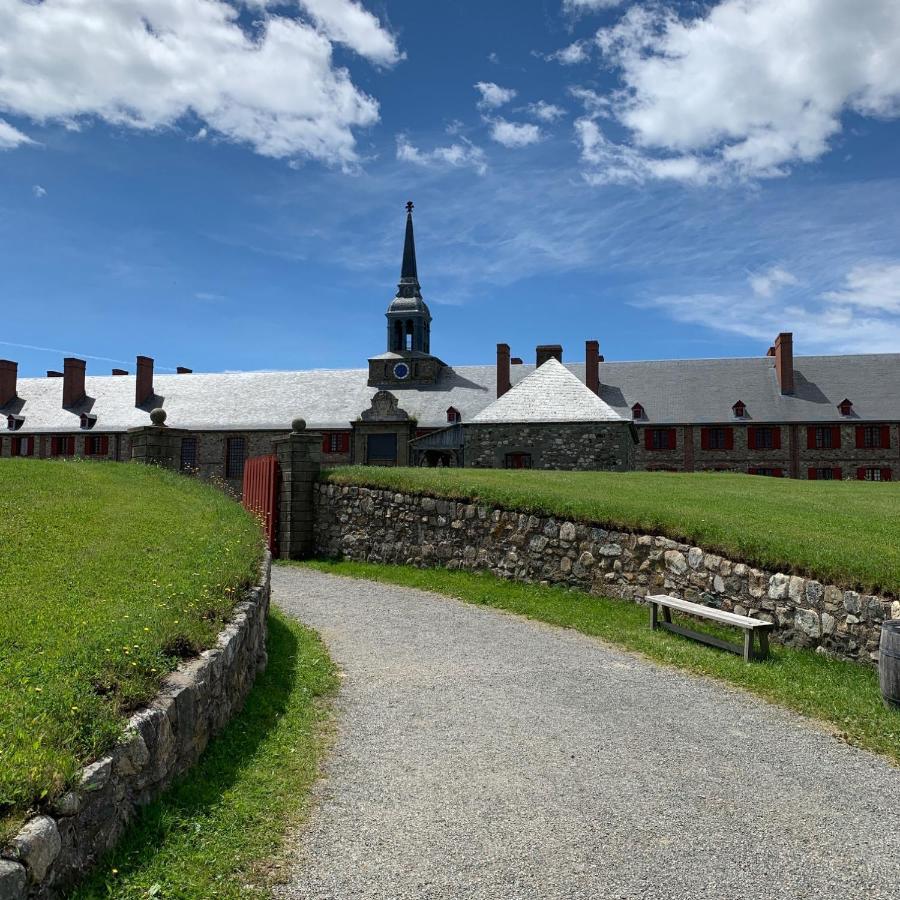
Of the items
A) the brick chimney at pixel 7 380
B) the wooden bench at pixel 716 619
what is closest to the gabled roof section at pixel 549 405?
the wooden bench at pixel 716 619

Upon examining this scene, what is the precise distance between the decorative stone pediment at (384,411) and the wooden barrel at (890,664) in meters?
34.4

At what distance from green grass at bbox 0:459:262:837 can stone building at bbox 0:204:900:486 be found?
2340 centimetres

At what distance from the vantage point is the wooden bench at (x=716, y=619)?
8633 millimetres

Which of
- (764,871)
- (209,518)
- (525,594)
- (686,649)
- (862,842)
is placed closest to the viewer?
(764,871)

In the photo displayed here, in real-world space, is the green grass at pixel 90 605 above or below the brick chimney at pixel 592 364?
below

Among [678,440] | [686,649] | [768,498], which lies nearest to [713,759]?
[686,649]

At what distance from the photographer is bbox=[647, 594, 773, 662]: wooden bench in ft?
28.3

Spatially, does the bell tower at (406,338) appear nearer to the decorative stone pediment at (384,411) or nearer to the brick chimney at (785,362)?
the decorative stone pediment at (384,411)

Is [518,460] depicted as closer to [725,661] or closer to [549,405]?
[549,405]

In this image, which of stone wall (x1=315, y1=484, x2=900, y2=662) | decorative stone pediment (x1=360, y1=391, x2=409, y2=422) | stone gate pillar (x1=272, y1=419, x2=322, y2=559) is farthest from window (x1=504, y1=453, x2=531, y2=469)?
decorative stone pediment (x1=360, y1=391, x2=409, y2=422)

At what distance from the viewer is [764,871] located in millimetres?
4211

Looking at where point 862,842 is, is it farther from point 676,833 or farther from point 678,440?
point 678,440

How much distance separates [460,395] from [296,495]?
93.0 ft

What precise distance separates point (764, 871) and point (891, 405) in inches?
1663
